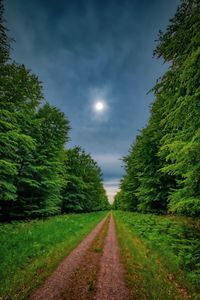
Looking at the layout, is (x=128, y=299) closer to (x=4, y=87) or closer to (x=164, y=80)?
(x=164, y=80)

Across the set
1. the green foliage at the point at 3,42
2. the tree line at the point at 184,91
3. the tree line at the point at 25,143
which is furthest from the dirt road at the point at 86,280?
the green foliage at the point at 3,42

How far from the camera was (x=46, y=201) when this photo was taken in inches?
903

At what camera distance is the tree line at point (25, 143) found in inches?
577

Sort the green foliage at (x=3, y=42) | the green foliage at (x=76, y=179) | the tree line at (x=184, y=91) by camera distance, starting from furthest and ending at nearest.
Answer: the green foliage at (x=76, y=179) < the green foliage at (x=3, y=42) < the tree line at (x=184, y=91)

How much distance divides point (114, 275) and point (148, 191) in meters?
12.3

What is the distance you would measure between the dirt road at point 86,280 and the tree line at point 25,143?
7.65m

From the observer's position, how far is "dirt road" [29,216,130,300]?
6.12 meters

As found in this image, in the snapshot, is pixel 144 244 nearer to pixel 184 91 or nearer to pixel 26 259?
pixel 26 259

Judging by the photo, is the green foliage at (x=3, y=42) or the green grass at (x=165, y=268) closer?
the green grass at (x=165, y=268)

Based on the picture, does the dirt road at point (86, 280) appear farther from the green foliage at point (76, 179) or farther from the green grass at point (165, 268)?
the green foliage at point (76, 179)

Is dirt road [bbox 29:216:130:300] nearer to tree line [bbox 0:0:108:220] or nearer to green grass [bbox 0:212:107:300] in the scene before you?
green grass [bbox 0:212:107:300]

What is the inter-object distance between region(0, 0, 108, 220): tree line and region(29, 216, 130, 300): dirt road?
7.65 m

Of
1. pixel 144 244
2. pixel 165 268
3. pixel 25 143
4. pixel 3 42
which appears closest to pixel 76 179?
pixel 25 143

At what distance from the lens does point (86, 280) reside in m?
7.21
